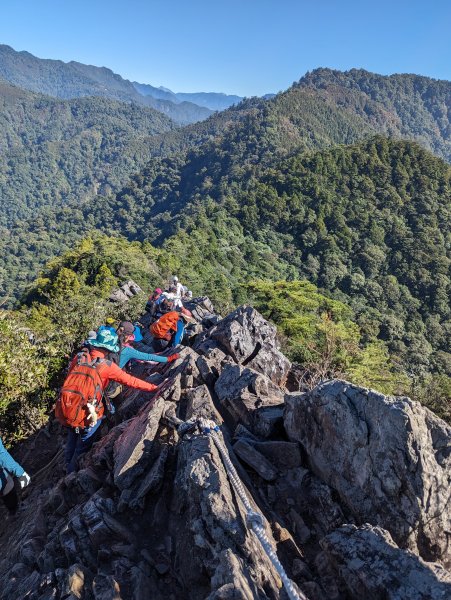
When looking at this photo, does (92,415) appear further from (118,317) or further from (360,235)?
(360,235)

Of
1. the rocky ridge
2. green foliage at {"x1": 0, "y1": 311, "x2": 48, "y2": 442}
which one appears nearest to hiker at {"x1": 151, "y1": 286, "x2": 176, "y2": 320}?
green foliage at {"x1": 0, "y1": 311, "x2": 48, "y2": 442}

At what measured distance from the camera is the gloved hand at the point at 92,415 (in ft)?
19.4

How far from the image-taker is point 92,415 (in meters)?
6.00

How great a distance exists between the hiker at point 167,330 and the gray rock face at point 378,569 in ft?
20.5

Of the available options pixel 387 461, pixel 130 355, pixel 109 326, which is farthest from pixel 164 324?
pixel 387 461

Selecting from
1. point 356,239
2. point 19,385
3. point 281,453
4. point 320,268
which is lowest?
point 320,268

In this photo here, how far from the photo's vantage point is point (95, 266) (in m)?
41.5

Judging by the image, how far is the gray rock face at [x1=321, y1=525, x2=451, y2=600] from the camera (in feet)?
12.1

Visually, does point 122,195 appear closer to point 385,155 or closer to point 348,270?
point 385,155

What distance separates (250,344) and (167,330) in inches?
82.3

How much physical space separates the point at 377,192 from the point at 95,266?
195ft

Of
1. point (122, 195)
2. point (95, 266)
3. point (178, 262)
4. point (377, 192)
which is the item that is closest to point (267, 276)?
Result: point (178, 262)

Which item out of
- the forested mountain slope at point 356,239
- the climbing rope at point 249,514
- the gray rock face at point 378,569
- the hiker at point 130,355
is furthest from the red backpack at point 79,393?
the forested mountain slope at point 356,239

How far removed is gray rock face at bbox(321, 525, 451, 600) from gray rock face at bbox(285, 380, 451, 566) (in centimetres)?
57
